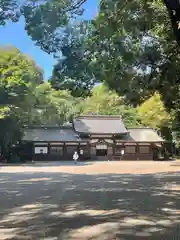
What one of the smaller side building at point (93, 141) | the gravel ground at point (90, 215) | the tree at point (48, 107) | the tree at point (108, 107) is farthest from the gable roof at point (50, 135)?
the gravel ground at point (90, 215)

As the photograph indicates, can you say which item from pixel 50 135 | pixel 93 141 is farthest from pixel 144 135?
pixel 50 135

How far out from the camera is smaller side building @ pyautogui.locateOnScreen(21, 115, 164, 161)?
4834 cm

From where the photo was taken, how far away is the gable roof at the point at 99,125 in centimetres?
5253

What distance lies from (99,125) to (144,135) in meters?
6.17

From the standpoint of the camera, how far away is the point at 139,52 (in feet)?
53.6

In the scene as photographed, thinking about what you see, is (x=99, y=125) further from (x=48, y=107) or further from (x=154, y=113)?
(x=154, y=113)

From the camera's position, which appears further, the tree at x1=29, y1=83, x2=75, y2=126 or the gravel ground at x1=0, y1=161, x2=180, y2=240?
the tree at x1=29, y1=83, x2=75, y2=126

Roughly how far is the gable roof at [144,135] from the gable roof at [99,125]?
130 cm

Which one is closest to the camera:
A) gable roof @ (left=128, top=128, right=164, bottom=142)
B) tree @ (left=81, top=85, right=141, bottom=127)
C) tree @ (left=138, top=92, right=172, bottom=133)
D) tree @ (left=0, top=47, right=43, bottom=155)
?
tree @ (left=0, top=47, right=43, bottom=155)

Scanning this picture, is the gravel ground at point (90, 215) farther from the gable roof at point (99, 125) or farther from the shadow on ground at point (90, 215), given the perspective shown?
the gable roof at point (99, 125)

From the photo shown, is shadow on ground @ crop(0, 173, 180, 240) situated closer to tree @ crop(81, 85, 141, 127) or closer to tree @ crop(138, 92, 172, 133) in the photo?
tree @ crop(138, 92, 172, 133)

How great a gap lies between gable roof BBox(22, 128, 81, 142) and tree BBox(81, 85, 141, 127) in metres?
14.2

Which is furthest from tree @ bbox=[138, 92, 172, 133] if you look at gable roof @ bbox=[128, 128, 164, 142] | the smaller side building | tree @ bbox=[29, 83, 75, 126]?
tree @ bbox=[29, 83, 75, 126]

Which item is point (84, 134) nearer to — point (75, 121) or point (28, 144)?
point (75, 121)
